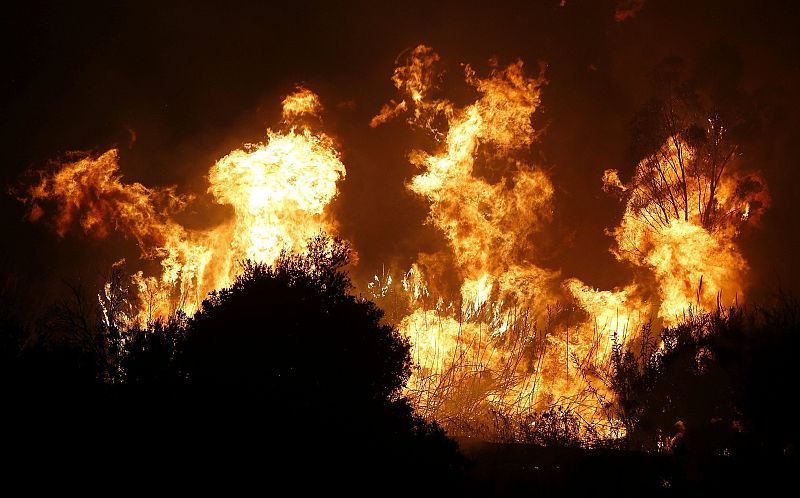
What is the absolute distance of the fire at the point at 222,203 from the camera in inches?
1148

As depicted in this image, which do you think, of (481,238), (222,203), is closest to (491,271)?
(481,238)

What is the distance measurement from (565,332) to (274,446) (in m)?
21.1

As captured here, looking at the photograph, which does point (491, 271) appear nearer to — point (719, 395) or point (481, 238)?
point (481, 238)

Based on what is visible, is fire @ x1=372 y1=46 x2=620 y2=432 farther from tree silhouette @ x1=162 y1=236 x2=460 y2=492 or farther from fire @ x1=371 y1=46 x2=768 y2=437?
tree silhouette @ x1=162 y1=236 x2=460 y2=492

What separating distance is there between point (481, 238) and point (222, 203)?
1261 centimetres

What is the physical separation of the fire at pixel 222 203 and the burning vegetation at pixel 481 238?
0.07 m

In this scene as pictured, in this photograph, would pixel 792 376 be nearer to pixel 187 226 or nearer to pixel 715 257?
pixel 715 257

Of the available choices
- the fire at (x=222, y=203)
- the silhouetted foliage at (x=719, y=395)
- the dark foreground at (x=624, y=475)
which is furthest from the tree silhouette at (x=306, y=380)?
the fire at (x=222, y=203)

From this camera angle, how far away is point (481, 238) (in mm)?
32938

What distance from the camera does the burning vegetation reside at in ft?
92.4

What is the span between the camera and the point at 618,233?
111 feet

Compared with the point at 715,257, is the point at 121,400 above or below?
below

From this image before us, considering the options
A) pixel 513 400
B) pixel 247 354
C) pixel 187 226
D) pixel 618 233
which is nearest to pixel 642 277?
pixel 618 233

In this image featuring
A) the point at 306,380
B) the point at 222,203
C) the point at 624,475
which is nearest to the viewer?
the point at 306,380
